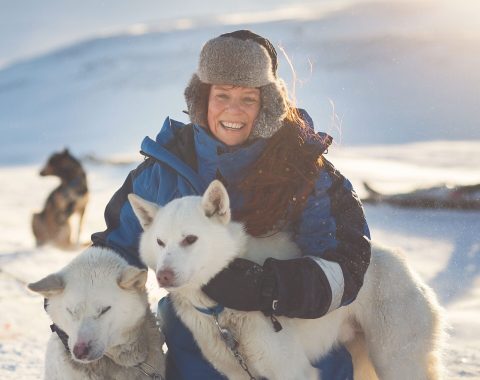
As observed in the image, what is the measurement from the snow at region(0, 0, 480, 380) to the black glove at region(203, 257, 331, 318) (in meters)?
0.81

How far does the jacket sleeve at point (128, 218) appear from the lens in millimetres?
2979

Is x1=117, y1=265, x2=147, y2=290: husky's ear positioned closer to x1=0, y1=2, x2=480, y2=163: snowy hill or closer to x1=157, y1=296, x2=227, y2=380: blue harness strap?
x1=157, y1=296, x2=227, y2=380: blue harness strap

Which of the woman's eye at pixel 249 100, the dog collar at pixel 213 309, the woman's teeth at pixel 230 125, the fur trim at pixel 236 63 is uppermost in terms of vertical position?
the fur trim at pixel 236 63

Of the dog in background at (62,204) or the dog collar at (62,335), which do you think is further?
the dog in background at (62,204)

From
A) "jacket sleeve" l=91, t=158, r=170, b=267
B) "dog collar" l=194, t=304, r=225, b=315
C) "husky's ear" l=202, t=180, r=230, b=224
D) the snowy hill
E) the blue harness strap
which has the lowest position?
the snowy hill

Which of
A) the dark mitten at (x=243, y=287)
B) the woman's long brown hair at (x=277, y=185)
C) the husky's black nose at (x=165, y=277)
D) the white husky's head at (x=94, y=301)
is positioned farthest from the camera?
the woman's long brown hair at (x=277, y=185)

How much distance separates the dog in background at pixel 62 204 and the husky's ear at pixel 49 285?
5895mm

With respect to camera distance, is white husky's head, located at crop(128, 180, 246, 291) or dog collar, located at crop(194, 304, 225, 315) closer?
white husky's head, located at crop(128, 180, 246, 291)

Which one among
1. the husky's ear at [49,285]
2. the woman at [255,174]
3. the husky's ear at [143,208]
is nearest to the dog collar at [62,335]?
the husky's ear at [49,285]

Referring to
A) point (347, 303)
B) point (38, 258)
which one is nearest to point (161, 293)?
point (347, 303)

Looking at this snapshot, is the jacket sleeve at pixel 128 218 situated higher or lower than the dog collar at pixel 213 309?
higher

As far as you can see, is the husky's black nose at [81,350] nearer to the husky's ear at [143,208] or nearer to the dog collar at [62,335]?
the dog collar at [62,335]

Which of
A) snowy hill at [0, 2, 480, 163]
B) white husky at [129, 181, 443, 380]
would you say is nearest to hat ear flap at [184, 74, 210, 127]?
white husky at [129, 181, 443, 380]

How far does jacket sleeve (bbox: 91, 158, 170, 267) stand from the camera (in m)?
2.98
